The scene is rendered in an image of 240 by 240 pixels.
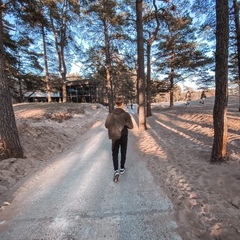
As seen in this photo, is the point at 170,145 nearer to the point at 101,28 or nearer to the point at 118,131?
the point at 118,131

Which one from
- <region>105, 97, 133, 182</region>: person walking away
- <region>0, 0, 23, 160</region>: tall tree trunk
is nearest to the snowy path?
<region>105, 97, 133, 182</region>: person walking away

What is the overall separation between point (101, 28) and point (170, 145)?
16.0 meters

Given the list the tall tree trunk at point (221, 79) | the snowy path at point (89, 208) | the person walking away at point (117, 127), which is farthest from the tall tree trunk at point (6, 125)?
the tall tree trunk at point (221, 79)

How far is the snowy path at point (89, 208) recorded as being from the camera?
8.54 feet

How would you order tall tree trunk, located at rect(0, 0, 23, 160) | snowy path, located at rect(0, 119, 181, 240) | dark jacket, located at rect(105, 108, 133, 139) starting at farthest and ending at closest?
tall tree trunk, located at rect(0, 0, 23, 160) → dark jacket, located at rect(105, 108, 133, 139) → snowy path, located at rect(0, 119, 181, 240)

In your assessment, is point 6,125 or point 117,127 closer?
point 117,127

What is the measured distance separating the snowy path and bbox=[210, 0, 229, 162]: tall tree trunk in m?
1.92

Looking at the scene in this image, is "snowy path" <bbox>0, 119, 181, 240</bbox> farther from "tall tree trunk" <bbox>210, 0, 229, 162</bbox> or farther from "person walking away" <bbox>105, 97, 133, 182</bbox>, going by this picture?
"tall tree trunk" <bbox>210, 0, 229, 162</bbox>

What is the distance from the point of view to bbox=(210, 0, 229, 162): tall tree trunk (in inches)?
174

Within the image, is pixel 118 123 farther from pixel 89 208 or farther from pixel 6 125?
pixel 6 125

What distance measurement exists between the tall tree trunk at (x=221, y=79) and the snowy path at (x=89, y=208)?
6.31ft

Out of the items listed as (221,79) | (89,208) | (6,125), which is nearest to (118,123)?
(89,208)

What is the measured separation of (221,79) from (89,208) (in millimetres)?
4173

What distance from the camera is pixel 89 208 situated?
3172 mm
